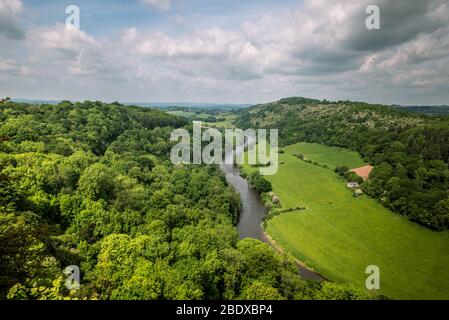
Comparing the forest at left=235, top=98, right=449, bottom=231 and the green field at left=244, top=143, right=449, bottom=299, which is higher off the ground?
the forest at left=235, top=98, right=449, bottom=231

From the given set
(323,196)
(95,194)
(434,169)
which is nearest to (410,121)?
(434,169)

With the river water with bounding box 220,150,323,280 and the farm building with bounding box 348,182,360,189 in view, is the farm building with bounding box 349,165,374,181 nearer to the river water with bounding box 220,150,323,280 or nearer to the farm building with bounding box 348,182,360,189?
the farm building with bounding box 348,182,360,189

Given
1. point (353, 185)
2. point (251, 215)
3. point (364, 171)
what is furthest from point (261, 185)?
point (364, 171)

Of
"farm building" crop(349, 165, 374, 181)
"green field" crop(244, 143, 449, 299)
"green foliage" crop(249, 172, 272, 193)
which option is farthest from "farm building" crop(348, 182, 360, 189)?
"green foliage" crop(249, 172, 272, 193)

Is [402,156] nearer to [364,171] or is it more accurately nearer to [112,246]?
[364,171]

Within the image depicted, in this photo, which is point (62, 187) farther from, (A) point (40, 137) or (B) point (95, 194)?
(A) point (40, 137)

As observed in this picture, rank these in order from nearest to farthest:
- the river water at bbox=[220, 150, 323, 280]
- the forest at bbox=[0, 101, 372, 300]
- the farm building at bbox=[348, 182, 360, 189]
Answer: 1. the forest at bbox=[0, 101, 372, 300]
2. the river water at bbox=[220, 150, 323, 280]
3. the farm building at bbox=[348, 182, 360, 189]
